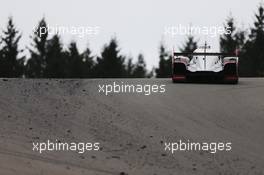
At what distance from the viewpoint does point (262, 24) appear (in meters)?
64.6

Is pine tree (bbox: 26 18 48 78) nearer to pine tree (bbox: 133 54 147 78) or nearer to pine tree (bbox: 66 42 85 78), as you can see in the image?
pine tree (bbox: 66 42 85 78)

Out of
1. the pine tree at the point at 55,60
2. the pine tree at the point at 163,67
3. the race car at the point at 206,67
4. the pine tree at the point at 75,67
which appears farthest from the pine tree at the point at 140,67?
the race car at the point at 206,67

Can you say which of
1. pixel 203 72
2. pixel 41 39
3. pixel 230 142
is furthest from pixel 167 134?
pixel 41 39

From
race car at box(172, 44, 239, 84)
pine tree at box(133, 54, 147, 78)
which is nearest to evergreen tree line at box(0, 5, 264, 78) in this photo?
pine tree at box(133, 54, 147, 78)

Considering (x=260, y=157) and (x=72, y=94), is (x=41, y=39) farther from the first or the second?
(x=260, y=157)

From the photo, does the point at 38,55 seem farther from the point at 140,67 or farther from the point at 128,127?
the point at 128,127

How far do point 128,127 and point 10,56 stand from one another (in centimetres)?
4404

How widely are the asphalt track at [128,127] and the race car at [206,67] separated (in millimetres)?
955

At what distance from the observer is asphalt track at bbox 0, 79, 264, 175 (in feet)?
→ 34.2

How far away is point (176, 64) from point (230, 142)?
7327 mm

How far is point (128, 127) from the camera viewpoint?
42.3ft

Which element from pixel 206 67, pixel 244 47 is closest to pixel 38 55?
pixel 244 47

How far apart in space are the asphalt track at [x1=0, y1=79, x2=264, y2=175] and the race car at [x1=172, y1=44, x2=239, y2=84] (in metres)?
0.95

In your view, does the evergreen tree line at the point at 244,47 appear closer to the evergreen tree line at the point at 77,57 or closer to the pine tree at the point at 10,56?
the evergreen tree line at the point at 77,57
